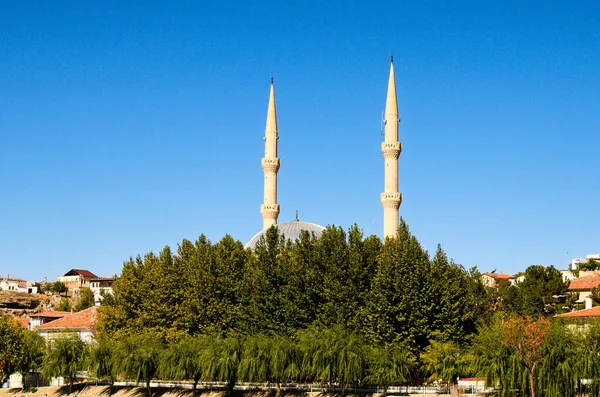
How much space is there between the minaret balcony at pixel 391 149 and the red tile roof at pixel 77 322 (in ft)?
81.3

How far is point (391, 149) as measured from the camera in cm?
6775

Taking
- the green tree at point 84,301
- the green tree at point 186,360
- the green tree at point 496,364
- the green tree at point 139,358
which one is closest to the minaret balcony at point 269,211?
the green tree at point 139,358

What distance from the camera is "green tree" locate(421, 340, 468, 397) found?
4366 cm

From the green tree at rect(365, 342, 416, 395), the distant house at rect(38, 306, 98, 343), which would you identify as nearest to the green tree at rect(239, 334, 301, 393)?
the green tree at rect(365, 342, 416, 395)

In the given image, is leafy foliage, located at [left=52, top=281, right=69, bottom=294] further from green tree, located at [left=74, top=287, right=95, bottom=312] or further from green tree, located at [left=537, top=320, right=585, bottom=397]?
green tree, located at [left=537, top=320, right=585, bottom=397]

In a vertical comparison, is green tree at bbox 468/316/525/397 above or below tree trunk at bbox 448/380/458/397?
above

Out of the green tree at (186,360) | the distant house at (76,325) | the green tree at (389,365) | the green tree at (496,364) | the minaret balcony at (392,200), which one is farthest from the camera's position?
the minaret balcony at (392,200)

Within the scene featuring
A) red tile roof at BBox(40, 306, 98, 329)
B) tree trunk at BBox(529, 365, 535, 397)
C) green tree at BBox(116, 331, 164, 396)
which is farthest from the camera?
red tile roof at BBox(40, 306, 98, 329)

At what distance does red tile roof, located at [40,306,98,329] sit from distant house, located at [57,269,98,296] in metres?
61.2

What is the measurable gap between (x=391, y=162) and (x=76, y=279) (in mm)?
83591

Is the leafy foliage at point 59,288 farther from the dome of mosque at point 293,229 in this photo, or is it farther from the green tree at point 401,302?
the green tree at point 401,302

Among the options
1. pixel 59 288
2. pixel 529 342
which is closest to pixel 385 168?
pixel 529 342

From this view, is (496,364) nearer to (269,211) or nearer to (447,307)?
(447,307)

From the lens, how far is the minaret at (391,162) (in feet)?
218
